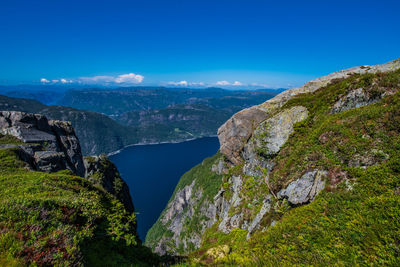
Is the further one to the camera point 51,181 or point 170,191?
point 170,191

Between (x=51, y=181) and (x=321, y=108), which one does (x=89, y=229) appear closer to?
(x=51, y=181)

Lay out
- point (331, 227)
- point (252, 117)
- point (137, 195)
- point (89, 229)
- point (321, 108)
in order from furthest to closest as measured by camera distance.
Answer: point (137, 195) → point (252, 117) → point (321, 108) → point (89, 229) → point (331, 227)

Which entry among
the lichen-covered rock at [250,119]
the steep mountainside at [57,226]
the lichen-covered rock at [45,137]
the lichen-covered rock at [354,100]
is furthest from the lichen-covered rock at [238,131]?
the lichen-covered rock at [45,137]

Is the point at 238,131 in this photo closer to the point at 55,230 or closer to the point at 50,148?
the point at 55,230

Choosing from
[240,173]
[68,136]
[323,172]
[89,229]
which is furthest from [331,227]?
[68,136]

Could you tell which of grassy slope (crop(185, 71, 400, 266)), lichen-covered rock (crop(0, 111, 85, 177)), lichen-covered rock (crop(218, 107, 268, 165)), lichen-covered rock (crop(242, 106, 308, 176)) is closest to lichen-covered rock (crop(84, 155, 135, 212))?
lichen-covered rock (crop(0, 111, 85, 177))

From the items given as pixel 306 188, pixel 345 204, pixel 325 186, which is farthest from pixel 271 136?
pixel 345 204

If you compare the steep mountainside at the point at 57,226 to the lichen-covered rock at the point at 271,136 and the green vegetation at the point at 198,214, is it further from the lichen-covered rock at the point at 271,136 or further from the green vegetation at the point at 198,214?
the green vegetation at the point at 198,214
